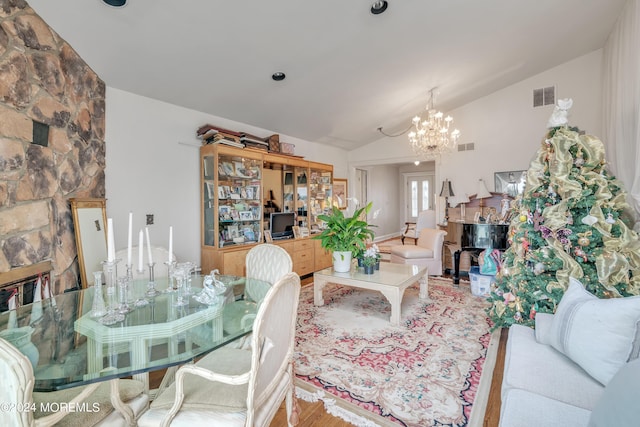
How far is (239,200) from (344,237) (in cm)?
159

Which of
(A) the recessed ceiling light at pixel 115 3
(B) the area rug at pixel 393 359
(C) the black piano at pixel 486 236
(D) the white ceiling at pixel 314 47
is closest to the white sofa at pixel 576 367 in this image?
(B) the area rug at pixel 393 359

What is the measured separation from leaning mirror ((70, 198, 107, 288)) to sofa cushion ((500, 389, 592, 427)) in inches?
112

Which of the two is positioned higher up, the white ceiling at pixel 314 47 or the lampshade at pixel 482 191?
the white ceiling at pixel 314 47

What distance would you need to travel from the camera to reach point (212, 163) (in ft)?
11.8

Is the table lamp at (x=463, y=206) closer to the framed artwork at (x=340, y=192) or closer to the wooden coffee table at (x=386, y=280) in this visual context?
the framed artwork at (x=340, y=192)

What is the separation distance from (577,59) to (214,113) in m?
5.77

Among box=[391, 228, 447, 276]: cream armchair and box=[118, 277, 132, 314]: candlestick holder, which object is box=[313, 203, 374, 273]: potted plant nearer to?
box=[391, 228, 447, 276]: cream armchair

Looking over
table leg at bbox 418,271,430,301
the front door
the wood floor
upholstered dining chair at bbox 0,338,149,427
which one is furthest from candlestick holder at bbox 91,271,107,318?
the front door

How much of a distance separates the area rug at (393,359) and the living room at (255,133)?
1.91 meters

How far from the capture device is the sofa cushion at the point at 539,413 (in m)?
1.08

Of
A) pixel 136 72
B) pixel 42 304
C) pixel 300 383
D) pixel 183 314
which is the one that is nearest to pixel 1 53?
pixel 136 72

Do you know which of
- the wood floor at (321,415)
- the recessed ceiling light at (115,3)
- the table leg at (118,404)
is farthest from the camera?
the recessed ceiling light at (115,3)

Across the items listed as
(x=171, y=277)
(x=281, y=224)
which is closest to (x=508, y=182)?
(x=281, y=224)

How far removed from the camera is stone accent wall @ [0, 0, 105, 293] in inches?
67.2
